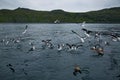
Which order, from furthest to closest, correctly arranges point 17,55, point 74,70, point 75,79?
point 17,55, point 74,70, point 75,79

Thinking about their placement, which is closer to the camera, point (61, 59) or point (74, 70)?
point (74, 70)

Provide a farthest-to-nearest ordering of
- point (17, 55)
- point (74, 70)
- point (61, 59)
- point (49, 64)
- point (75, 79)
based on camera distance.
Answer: point (17, 55)
point (61, 59)
point (49, 64)
point (74, 70)
point (75, 79)

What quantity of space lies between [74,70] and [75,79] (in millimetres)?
3971

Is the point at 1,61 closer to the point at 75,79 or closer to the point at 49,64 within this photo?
the point at 49,64

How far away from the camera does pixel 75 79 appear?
1257 inches

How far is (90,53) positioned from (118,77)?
16.4 metres

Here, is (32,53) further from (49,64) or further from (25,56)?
(49,64)

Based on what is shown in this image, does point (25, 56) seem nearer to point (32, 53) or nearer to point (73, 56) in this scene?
point (32, 53)

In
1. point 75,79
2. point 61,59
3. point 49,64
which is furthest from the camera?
point 61,59

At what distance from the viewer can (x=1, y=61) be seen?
42625mm

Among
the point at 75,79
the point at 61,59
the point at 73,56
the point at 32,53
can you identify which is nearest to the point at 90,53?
the point at 73,56

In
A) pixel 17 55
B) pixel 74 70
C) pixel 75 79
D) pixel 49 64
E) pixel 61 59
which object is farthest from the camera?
pixel 17 55

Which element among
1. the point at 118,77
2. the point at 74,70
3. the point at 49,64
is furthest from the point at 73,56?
the point at 118,77

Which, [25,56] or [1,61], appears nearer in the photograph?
[1,61]
